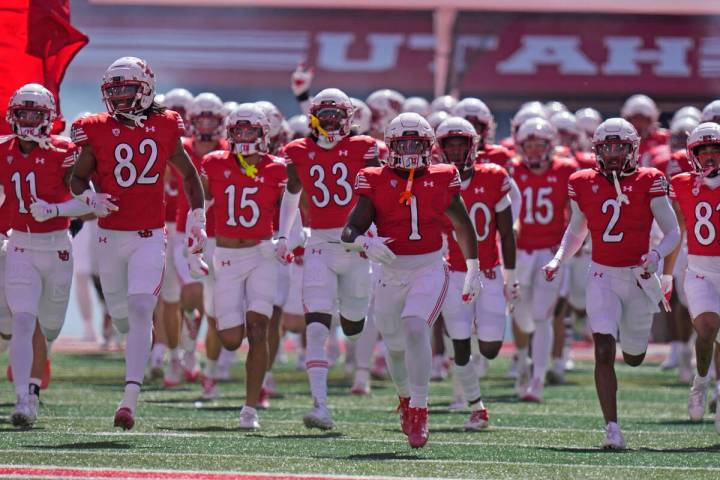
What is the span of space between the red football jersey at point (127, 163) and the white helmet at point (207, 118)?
3.37 meters

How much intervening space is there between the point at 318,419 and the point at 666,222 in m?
2.08

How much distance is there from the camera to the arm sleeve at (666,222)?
9.09m

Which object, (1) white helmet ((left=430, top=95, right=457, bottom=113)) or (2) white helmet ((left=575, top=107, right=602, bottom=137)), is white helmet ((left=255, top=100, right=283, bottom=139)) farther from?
(2) white helmet ((left=575, top=107, right=602, bottom=137))

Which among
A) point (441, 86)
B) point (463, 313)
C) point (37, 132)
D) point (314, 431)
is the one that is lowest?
point (314, 431)

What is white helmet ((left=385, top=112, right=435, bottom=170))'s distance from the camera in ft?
28.9

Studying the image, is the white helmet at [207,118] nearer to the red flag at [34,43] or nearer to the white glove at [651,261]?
the red flag at [34,43]

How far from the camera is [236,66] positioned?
1973cm

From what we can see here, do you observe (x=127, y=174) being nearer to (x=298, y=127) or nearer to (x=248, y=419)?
(x=248, y=419)

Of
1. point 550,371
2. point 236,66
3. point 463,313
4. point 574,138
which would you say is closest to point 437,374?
point 550,371

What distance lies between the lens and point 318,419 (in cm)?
948

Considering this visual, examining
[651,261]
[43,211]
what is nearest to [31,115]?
[43,211]

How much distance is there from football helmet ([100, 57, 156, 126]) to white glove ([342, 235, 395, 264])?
4.46 ft

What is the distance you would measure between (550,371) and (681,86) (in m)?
6.54

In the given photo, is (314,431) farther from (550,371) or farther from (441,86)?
(441,86)
